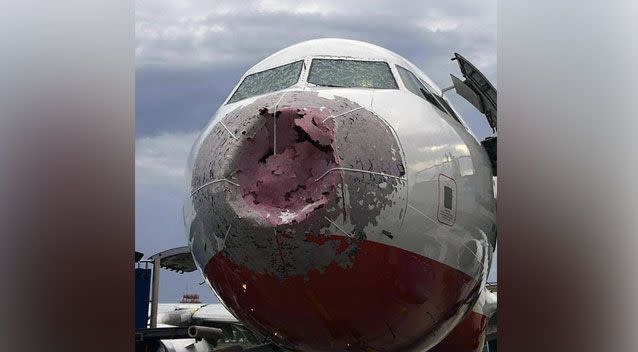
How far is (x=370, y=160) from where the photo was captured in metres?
6.02

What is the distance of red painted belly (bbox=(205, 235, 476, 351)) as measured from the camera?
20.4ft

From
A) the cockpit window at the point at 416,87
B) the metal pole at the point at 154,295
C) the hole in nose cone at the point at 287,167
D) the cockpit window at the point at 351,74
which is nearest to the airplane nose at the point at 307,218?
the hole in nose cone at the point at 287,167

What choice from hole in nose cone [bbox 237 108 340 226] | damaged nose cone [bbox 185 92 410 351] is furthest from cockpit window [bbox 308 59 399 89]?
hole in nose cone [bbox 237 108 340 226]

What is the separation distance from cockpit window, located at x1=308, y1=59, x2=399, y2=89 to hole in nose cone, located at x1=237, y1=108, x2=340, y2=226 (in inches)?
42.7

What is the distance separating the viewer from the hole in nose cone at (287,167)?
19.1 feet
